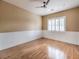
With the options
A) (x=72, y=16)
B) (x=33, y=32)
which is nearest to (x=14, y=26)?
(x=33, y=32)

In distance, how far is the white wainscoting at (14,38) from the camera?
12.8ft

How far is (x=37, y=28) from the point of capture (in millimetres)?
7406

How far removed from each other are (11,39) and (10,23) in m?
1.02

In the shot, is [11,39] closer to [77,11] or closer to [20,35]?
[20,35]

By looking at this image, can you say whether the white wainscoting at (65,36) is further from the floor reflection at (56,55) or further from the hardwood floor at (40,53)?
the floor reflection at (56,55)

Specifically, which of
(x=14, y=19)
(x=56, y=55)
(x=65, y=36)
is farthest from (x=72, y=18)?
(x=14, y=19)

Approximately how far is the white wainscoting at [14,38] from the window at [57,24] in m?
1.94

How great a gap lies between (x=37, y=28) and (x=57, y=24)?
2164 mm

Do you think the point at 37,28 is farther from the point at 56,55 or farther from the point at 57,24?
the point at 56,55

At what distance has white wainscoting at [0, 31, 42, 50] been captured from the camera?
390 cm

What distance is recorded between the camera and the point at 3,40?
12.8 feet

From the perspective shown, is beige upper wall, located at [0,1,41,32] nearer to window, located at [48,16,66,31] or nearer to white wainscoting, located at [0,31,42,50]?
white wainscoting, located at [0,31,42,50]

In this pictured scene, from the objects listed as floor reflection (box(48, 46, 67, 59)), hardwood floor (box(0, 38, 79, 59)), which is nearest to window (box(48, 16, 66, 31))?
hardwood floor (box(0, 38, 79, 59))

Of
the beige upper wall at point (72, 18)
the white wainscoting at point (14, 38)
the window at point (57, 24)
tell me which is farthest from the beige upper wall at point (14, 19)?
the beige upper wall at point (72, 18)
